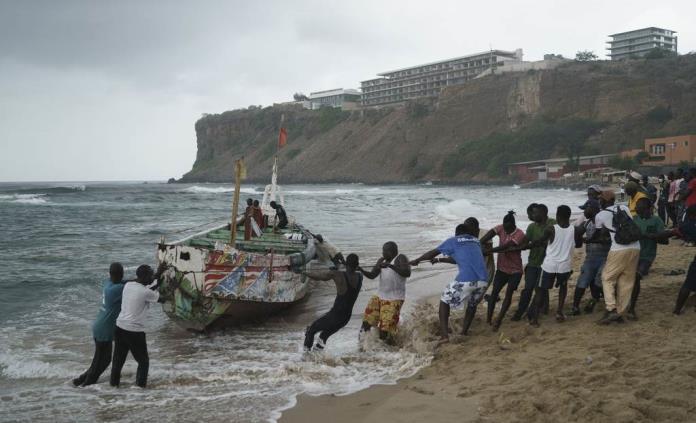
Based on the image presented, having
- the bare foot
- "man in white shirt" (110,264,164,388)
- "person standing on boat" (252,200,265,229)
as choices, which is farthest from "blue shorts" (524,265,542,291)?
"person standing on boat" (252,200,265,229)

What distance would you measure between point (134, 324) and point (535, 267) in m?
4.97

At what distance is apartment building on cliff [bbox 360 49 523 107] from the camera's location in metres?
117

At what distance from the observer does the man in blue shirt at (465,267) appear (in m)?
7.18

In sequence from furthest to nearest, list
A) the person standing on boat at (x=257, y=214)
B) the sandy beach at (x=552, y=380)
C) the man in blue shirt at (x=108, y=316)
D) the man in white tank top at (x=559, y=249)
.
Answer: the person standing on boat at (x=257, y=214), the man in white tank top at (x=559, y=249), the man in blue shirt at (x=108, y=316), the sandy beach at (x=552, y=380)

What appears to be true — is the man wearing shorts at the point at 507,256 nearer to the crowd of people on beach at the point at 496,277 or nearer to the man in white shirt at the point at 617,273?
the crowd of people on beach at the point at 496,277

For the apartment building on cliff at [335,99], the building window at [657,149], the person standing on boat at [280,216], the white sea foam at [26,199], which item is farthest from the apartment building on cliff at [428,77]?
the person standing on boat at [280,216]

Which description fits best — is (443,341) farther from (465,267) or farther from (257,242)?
(257,242)

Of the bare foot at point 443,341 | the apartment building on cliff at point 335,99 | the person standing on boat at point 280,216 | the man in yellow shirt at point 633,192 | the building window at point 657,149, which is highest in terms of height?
the apartment building on cliff at point 335,99

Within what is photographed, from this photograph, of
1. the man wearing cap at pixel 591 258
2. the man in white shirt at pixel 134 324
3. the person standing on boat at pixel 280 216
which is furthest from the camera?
the person standing on boat at pixel 280 216

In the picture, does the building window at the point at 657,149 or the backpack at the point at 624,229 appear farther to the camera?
the building window at the point at 657,149

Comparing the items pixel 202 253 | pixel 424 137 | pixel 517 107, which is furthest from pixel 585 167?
pixel 202 253

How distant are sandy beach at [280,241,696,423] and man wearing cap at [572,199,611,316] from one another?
298mm

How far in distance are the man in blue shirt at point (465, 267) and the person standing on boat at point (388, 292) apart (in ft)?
0.97

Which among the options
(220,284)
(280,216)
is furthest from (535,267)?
(280,216)
